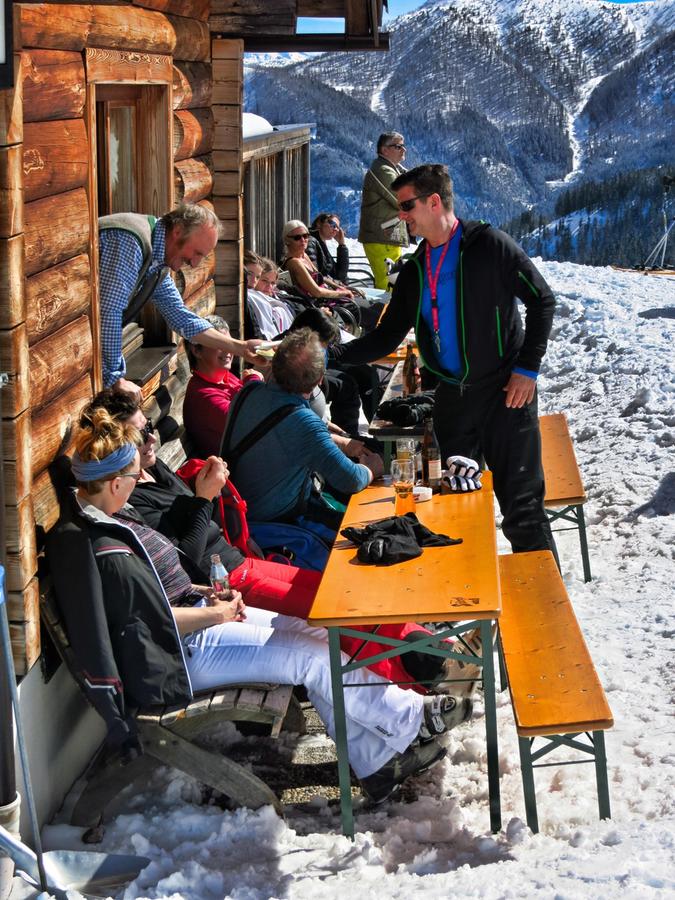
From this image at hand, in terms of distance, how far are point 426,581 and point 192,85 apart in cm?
413

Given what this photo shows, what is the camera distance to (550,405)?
9.70 m

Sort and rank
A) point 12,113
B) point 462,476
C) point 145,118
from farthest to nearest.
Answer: point 145,118
point 462,476
point 12,113

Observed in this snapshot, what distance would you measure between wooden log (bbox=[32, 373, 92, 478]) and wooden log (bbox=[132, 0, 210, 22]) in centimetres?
207

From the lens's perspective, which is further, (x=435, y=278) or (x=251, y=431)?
(x=435, y=278)

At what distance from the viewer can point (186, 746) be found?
3.61m

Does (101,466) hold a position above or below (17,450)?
below

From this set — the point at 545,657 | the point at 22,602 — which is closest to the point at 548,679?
the point at 545,657

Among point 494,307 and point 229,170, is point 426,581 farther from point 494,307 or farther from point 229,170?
point 229,170

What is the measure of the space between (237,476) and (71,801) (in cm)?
157

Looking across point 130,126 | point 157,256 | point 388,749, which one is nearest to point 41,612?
point 388,749

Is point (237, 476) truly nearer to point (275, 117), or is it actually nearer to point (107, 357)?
point (107, 357)

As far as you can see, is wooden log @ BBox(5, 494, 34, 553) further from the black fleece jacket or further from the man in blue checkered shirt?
the black fleece jacket

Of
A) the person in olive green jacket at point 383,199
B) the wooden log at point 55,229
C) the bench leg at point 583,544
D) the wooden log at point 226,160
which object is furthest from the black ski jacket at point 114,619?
the person in olive green jacket at point 383,199

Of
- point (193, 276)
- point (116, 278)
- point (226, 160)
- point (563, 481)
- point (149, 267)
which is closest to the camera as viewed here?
point (116, 278)
